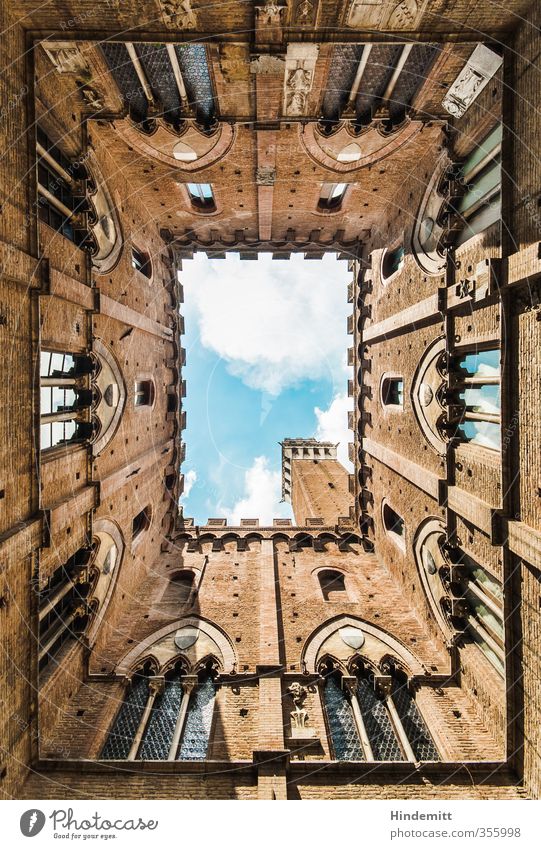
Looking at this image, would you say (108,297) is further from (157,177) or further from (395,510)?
(395,510)

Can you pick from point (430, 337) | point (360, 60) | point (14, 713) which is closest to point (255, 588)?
point (14, 713)

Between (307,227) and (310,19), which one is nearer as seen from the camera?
(310,19)

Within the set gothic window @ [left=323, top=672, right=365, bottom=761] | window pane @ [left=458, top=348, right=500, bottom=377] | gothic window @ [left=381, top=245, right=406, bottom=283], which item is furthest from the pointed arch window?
gothic window @ [left=381, top=245, right=406, bottom=283]

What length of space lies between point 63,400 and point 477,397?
41.0 feet

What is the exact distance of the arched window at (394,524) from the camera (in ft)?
55.0

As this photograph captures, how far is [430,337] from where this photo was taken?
1382cm

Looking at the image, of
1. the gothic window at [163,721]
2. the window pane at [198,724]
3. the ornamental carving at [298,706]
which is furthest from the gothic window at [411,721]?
the gothic window at [163,721]

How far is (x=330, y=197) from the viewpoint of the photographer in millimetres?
18594

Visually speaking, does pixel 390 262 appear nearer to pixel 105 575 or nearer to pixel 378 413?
pixel 378 413

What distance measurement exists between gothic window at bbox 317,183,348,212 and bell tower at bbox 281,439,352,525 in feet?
56.3

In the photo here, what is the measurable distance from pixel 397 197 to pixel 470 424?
443 inches

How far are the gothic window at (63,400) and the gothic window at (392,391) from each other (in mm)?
Result: 12223

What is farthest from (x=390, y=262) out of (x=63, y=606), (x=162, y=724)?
(x=162, y=724)

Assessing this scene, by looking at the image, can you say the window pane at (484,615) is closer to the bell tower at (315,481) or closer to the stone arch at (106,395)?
the bell tower at (315,481)
